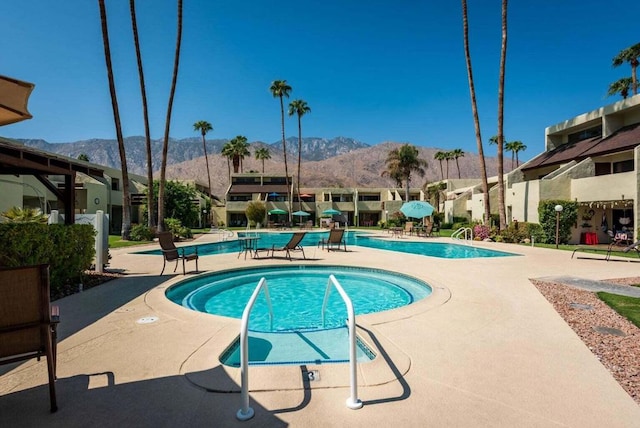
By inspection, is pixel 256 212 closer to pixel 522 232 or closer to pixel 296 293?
pixel 522 232

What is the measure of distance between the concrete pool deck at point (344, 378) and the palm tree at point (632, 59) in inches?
1354

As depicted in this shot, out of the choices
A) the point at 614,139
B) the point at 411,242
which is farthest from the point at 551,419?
the point at 614,139

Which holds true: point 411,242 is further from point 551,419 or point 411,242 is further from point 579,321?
point 551,419

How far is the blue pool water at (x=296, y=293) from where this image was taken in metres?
6.78

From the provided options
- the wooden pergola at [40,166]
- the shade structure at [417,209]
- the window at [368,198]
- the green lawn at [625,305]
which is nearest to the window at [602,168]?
the shade structure at [417,209]

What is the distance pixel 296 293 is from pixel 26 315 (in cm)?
629

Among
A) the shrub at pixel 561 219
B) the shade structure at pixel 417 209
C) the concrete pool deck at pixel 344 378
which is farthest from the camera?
the shade structure at pixel 417 209

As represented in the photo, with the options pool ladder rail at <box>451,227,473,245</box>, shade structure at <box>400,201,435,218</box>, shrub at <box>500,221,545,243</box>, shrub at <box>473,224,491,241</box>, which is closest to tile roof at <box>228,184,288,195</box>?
shade structure at <box>400,201,435,218</box>

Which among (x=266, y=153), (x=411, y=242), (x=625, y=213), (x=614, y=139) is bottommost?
(x=411, y=242)

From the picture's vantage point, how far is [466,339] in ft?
14.0

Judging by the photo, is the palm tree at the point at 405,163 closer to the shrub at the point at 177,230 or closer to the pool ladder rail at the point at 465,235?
the pool ladder rail at the point at 465,235

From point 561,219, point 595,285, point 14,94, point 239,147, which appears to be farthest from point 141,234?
point 239,147

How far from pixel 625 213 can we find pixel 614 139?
14.9ft

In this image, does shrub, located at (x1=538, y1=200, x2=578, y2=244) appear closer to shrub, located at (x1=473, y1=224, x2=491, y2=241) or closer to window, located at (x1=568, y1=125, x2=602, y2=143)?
shrub, located at (x1=473, y1=224, x2=491, y2=241)
